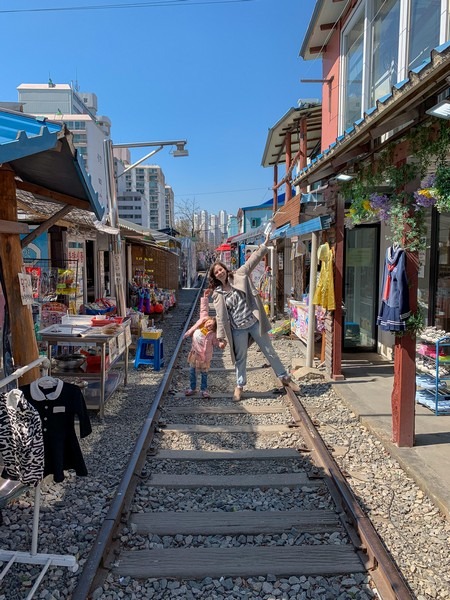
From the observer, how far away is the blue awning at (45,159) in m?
2.49

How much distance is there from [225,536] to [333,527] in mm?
791

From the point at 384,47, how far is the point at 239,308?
480 cm

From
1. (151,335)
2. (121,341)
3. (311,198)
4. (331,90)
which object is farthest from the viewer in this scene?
(331,90)

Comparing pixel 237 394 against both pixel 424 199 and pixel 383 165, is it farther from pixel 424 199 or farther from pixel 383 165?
pixel 424 199

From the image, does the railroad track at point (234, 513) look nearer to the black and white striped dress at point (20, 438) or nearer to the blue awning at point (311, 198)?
the black and white striped dress at point (20, 438)

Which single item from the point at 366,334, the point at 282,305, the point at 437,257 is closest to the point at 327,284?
the point at 437,257

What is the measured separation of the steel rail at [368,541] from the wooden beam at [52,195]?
134 inches

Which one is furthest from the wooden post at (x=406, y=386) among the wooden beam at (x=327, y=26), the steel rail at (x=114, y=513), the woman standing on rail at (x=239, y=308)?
the wooden beam at (x=327, y=26)

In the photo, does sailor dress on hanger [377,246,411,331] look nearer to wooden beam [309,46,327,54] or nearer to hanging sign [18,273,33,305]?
hanging sign [18,273,33,305]

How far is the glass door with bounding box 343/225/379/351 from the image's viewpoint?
8570 mm

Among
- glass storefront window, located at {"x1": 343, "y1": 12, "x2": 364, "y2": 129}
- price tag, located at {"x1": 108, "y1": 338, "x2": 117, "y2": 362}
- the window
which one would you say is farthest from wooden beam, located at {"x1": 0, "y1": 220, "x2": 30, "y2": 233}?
glass storefront window, located at {"x1": 343, "y1": 12, "x2": 364, "y2": 129}

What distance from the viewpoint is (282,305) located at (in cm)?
1503

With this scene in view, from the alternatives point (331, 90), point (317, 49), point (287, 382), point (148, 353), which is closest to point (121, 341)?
point (148, 353)

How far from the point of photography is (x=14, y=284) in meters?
3.60
